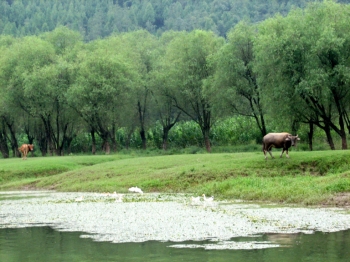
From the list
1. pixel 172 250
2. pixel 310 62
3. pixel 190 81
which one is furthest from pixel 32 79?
pixel 172 250

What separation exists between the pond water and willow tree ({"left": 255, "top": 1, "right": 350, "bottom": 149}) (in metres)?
27.6

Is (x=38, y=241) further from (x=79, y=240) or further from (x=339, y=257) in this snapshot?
(x=339, y=257)

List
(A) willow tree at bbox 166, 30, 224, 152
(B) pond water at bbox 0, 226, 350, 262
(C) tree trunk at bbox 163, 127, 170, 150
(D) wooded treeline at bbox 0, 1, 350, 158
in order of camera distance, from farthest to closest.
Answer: (C) tree trunk at bbox 163, 127, 170, 150
(A) willow tree at bbox 166, 30, 224, 152
(D) wooded treeline at bbox 0, 1, 350, 158
(B) pond water at bbox 0, 226, 350, 262

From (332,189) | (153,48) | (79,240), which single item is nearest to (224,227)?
(79,240)

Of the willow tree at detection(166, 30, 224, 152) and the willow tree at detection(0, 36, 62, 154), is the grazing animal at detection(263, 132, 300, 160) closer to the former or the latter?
the willow tree at detection(166, 30, 224, 152)

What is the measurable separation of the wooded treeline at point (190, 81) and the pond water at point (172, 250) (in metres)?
28.0

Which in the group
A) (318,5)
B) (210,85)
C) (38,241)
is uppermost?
(318,5)

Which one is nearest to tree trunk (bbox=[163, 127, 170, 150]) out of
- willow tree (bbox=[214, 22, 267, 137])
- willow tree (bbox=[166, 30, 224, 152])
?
willow tree (bbox=[166, 30, 224, 152])

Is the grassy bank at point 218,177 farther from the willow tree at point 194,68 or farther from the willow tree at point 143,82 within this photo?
the willow tree at point 143,82

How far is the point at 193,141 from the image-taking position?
85.3 meters

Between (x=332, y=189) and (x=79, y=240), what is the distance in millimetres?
14726

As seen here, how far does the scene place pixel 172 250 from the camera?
58.7 feet

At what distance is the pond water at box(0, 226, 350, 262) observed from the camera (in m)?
16.7

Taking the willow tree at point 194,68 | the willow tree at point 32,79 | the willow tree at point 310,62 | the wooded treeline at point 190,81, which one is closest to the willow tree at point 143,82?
the wooded treeline at point 190,81
